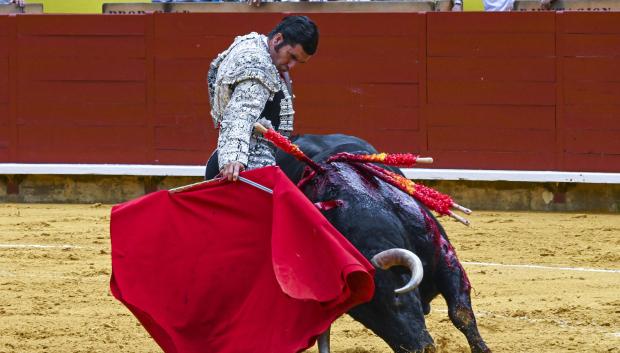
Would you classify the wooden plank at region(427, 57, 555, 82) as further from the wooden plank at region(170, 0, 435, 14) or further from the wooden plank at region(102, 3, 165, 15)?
the wooden plank at region(102, 3, 165, 15)

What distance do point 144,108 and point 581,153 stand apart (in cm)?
284

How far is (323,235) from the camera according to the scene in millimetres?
3262

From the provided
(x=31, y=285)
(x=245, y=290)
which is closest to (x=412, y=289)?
(x=245, y=290)

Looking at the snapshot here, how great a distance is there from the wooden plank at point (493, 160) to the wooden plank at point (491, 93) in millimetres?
324

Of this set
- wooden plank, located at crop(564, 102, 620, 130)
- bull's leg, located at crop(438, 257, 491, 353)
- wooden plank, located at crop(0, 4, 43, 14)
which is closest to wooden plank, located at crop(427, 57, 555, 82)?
wooden plank, located at crop(564, 102, 620, 130)

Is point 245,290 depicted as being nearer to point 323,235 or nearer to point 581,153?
point 323,235

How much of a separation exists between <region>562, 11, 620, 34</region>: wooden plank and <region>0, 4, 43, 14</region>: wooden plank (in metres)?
3.47

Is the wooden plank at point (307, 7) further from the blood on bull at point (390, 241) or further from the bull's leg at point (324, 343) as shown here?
the bull's leg at point (324, 343)

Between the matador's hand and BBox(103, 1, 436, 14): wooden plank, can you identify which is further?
BBox(103, 1, 436, 14): wooden plank

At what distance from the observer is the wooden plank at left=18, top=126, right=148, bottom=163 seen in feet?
27.2

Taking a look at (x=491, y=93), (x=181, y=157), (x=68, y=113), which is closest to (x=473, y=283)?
(x=491, y=93)

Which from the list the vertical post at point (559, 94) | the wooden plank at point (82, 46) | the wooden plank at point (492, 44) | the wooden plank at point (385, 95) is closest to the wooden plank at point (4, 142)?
the wooden plank at point (82, 46)

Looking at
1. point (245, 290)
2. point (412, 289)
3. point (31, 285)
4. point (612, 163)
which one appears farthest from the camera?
point (612, 163)

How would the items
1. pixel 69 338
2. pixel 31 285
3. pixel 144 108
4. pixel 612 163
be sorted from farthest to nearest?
pixel 144 108, pixel 612 163, pixel 31 285, pixel 69 338
